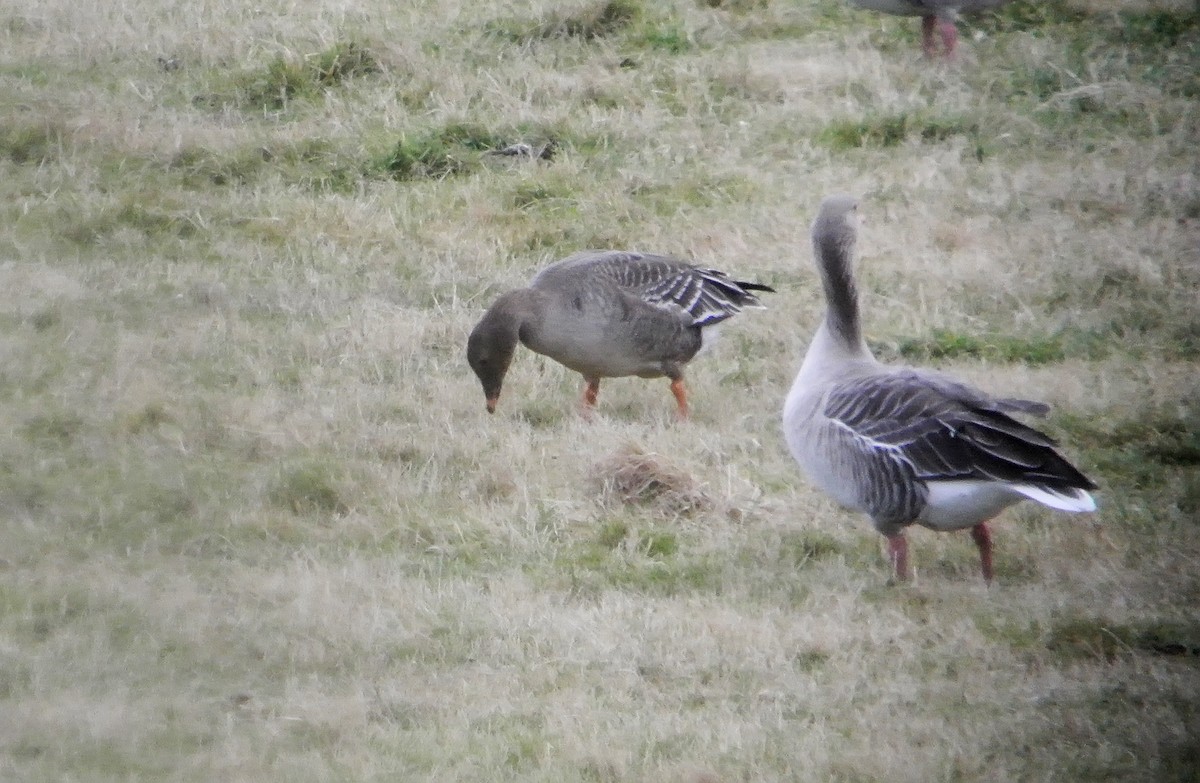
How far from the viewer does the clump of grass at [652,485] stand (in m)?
6.03

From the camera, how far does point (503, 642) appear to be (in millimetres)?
4918

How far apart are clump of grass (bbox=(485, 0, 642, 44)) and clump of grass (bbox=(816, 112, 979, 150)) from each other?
2.34m

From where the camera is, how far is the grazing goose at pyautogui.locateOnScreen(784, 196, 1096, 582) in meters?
4.91

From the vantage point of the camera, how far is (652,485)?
611 cm

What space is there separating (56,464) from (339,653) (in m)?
1.59

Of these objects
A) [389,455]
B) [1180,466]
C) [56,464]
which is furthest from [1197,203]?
[56,464]

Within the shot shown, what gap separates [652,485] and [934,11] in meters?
6.40

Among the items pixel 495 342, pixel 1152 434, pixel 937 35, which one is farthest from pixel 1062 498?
pixel 937 35

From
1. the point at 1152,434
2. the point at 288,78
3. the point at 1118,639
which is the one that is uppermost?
the point at 1118,639

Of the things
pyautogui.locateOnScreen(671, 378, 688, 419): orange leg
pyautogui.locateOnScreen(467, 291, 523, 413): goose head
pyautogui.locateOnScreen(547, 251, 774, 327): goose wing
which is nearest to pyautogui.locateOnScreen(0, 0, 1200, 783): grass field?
pyautogui.locateOnScreen(671, 378, 688, 419): orange leg

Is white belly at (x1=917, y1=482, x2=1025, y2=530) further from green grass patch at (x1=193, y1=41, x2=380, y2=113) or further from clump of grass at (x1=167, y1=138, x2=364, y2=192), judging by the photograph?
green grass patch at (x1=193, y1=41, x2=380, y2=113)

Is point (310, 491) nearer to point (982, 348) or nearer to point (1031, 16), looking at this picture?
point (982, 348)

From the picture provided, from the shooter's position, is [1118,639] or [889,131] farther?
[889,131]

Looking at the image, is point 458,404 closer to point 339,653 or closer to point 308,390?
point 308,390
